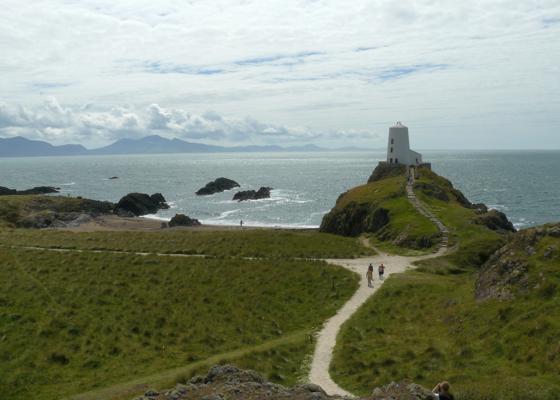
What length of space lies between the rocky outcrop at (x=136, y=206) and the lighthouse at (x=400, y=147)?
5754 centimetres

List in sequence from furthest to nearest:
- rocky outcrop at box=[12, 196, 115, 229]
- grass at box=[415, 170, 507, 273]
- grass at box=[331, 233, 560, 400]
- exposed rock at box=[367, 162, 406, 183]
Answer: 1. exposed rock at box=[367, 162, 406, 183]
2. rocky outcrop at box=[12, 196, 115, 229]
3. grass at box=[415, 170, 507, 273]
4. grass at box=[331, 233, 560, 400]

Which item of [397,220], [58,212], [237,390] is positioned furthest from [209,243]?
[58,212]

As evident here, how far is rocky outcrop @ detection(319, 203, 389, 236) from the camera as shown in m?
58.3

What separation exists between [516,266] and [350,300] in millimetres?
9880

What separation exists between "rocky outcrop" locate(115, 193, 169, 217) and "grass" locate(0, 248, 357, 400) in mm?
71373

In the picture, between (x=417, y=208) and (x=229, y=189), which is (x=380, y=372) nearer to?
(x=417, y=208)

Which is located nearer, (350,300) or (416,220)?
(350,300)

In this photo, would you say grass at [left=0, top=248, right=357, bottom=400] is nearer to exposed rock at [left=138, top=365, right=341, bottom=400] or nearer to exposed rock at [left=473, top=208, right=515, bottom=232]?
exposed rock at [left=138, top=365, right=341, bottom=400]

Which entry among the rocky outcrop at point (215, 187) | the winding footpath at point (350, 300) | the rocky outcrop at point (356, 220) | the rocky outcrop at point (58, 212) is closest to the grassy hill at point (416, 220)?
the rocky outcrop at point (356, 220)

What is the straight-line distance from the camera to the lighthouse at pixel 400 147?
8738cm

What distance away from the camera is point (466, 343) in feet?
67.7

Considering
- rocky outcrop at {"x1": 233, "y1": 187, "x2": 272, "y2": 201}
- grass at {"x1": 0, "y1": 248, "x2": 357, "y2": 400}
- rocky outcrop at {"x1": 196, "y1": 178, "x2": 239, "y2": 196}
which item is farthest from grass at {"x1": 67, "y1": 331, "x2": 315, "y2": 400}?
rocky outcrop at {"x1": 196, "y1": 178, "x2": 239, "y2": 196}

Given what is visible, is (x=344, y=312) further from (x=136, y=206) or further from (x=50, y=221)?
(x=136, y=206)

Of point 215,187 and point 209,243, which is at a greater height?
point 215,187
